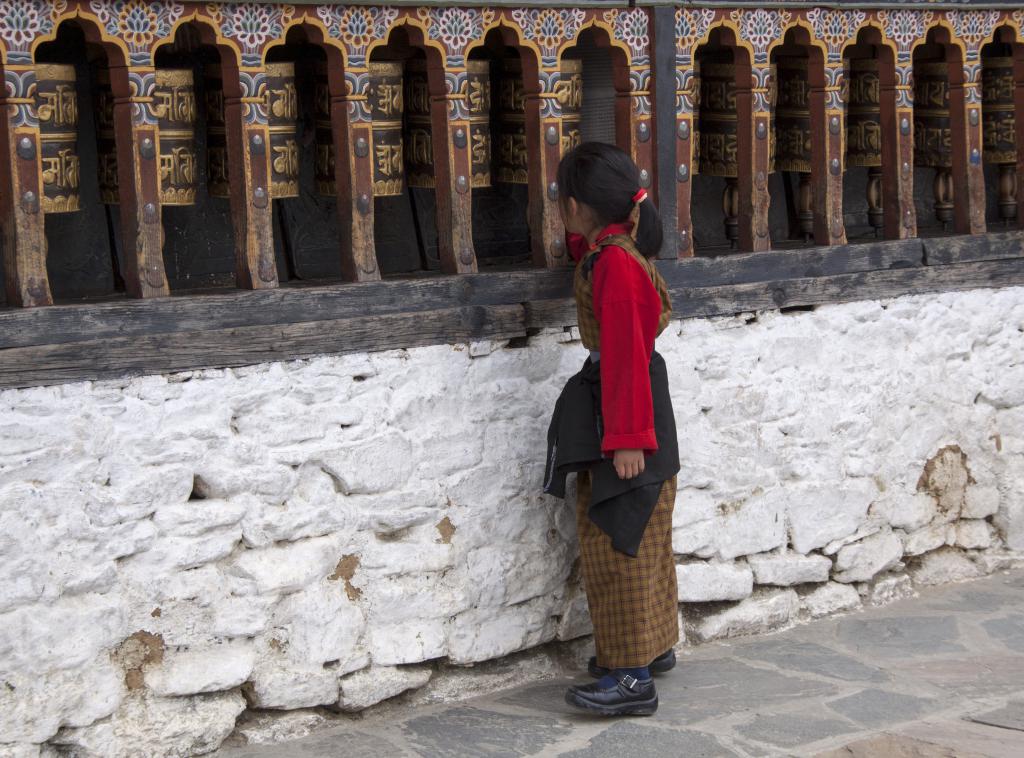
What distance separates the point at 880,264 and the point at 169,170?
2.55 meters

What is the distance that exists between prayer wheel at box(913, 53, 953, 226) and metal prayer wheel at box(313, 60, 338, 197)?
2387 millimetres

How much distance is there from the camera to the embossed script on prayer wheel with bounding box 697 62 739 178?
5.00 metres

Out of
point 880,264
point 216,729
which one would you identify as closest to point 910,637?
point 880,264

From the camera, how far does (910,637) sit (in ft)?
16.0

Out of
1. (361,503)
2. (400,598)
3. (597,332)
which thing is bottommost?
(400,598)

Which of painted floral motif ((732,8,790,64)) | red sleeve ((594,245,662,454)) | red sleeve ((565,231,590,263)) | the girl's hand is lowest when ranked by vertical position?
the girl's hand

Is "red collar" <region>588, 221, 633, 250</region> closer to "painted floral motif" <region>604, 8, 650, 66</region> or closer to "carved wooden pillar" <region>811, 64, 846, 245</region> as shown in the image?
"painted floral motif" <region>604, 8, 650, 66</region>

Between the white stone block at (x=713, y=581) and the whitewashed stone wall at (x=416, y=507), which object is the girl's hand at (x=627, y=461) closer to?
the whitewashed stone wall at (x=416, y=507)

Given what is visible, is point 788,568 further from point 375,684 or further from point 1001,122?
point 1001,122

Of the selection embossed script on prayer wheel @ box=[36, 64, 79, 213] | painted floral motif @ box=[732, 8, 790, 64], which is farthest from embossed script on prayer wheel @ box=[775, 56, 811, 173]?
embossed script on prayer wheel @ box=[36, 64, 79, 213]

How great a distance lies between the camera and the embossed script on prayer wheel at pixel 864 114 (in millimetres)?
5344

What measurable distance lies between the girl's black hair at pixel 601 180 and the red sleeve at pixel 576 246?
0.25 m

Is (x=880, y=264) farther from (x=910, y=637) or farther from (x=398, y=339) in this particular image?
(x=398, y=339)

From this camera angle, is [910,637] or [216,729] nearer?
[216,729]
